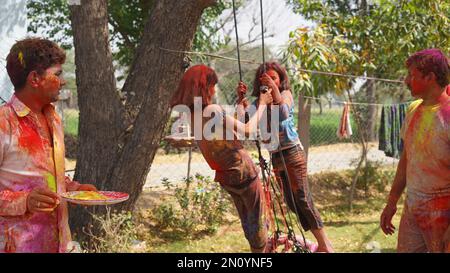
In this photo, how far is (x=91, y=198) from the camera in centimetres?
250

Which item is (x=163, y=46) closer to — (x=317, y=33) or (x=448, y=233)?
(x=317, y=33)

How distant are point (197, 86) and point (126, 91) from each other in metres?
1.94

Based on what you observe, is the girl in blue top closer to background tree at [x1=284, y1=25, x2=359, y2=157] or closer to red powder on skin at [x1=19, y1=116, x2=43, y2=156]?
background tree at [x1=284, y1=25, x2=359, y2=157]

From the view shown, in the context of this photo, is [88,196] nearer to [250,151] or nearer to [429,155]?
[429,155]

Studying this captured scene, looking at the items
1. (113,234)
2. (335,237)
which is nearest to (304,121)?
(335,237)

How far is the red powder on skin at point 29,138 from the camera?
7.62 feet

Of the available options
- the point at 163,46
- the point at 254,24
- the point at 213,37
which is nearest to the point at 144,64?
the point at 163,46

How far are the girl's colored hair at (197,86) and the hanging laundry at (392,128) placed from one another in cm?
475

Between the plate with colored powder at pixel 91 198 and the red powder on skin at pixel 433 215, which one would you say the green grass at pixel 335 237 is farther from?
the plate with colored powder at pixel 91 198

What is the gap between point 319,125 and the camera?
20609 mm

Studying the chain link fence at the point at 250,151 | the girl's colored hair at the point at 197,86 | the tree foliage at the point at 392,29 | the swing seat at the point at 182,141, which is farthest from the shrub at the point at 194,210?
the girl's colored hair at the point at 197,86

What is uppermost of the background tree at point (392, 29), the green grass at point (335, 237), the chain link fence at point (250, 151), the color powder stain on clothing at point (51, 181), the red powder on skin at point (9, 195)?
the background tree at point (392, 29)

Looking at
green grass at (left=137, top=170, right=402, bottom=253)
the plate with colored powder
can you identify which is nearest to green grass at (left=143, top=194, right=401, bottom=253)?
green grass at (left=137, top=170, right=402, bottom=253)
